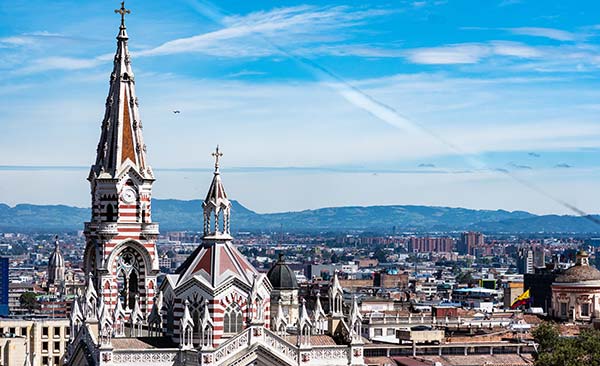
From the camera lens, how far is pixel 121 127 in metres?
88.0

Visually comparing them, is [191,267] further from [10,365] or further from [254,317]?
[10,365]

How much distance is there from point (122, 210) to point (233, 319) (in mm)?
11622

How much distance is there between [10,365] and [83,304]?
153 feet

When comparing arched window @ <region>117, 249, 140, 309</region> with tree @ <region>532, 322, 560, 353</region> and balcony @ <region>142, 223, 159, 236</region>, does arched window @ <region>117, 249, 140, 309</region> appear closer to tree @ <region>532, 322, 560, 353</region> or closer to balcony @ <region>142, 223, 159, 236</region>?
balcony @ <region>142, 223, 159, 236</region>

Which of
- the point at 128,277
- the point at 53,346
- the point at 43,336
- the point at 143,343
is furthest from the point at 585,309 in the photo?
the point at 143,343

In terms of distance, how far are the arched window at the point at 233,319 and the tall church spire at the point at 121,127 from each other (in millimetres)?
12090

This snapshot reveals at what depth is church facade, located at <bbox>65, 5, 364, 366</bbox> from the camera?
254 feet

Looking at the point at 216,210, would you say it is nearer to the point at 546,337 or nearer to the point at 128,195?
the point at 128,195

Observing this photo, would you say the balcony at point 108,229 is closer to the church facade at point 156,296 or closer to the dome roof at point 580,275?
the church facade at point 156,296

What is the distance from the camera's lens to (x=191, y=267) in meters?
80.4

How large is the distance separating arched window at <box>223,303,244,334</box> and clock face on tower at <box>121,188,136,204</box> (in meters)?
11.4

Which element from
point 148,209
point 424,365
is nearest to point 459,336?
point 424,365

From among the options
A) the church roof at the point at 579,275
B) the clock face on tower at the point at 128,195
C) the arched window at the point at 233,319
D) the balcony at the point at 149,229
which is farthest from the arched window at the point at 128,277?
the church roof at the point at 579,275

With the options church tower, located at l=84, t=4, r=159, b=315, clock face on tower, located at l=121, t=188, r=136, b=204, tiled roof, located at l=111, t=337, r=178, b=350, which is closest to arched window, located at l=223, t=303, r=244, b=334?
tiled roof, located at l=111, t=337, r=178, b=350
